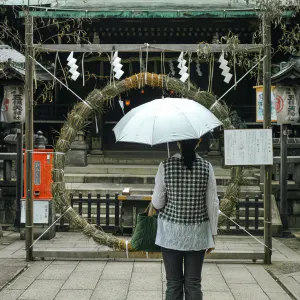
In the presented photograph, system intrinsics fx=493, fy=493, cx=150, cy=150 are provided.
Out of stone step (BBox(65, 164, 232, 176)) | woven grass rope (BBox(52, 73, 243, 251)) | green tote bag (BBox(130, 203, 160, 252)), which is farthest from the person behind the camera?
stone step (BBox(65, 164, 232, 176))

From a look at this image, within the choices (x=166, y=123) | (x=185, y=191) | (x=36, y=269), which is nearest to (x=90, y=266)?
(x=36, y=269)

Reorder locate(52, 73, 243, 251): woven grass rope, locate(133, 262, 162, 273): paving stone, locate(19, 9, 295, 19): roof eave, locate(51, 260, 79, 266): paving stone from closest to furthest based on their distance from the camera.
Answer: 1. locate(133, 262, 162, 273): paving stone
2. locate(51, 260, 79, 266): paving stone
3. locate(52, 73, 243, 251): woven grass rope
4. locate(19, 9, 295, 19): roof eave

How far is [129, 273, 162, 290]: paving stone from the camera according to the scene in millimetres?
6650

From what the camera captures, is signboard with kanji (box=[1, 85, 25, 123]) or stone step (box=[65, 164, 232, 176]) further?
stone step (box=[65, 164, 232, 176])

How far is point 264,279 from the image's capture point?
23.4 feet

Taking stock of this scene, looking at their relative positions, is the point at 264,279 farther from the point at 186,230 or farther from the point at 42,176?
the point at 42,176

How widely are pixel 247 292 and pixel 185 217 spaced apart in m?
2.36

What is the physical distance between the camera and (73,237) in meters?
10.7

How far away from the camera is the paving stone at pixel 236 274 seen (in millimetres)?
7062

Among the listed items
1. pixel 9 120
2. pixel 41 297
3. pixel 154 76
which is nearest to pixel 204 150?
pixel 9 120

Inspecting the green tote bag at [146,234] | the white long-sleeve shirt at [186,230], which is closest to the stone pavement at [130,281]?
the green tote bag at [146,234]

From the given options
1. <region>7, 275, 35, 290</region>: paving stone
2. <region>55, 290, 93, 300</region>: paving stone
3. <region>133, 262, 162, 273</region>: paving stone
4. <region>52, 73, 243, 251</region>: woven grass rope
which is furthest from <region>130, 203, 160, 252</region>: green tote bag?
Result: <region>52, 73, 243, 251</region>: woven grass rope

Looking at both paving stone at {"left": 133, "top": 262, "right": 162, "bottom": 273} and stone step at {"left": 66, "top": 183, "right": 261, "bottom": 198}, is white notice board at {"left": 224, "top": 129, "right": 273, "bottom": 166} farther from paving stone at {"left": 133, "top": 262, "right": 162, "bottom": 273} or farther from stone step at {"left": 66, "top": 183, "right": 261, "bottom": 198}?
stone step at {"left": 66, "top": 183, "right": 261, "bottom": 198}

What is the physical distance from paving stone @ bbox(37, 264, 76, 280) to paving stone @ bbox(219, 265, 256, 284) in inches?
92.4
